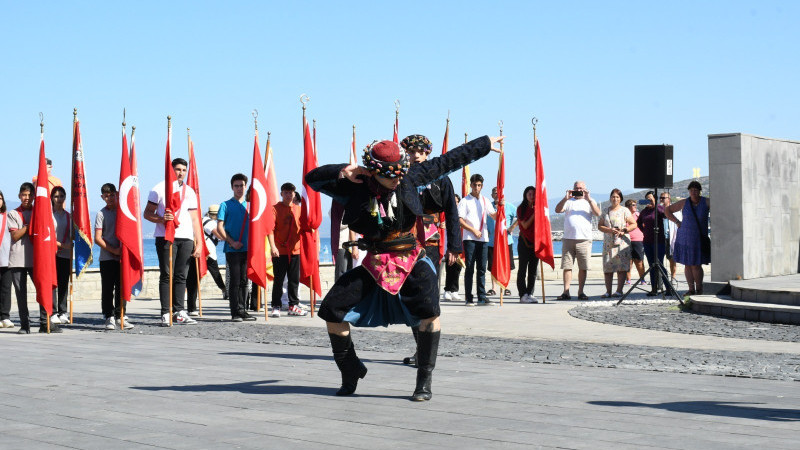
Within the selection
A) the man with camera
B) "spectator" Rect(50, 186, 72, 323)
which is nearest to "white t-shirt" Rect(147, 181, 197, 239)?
"spectator" Rect(50, 186, 72, 323)

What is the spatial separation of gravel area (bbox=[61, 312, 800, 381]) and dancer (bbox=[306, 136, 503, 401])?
2406 millimetres

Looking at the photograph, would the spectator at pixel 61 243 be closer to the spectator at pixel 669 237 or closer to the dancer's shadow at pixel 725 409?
the dancer's shadow at pixel 725 409

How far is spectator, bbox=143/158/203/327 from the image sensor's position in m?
13.9

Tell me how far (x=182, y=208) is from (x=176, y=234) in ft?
1.09

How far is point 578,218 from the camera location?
1831 cm

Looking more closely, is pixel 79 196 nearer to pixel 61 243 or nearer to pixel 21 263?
pixel 61 243

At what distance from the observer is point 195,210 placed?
14398 mm

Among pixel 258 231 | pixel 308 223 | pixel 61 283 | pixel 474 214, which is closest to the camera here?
pixel 61 283

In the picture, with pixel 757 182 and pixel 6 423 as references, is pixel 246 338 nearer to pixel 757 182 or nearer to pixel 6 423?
pixel 6 423

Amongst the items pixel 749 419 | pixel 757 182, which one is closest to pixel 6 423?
pixel 749 419

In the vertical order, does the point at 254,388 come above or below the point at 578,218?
below

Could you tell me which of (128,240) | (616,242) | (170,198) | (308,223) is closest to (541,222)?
(616,242)

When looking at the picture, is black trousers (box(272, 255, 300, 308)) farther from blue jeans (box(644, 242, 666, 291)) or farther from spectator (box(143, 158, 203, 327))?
blue jeans (box(644, 242, 666, 291))

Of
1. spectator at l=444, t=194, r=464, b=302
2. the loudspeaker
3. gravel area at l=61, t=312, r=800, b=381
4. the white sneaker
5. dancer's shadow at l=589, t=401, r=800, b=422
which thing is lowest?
dancer's shadow at l=589, t=401, r=800, b=422
